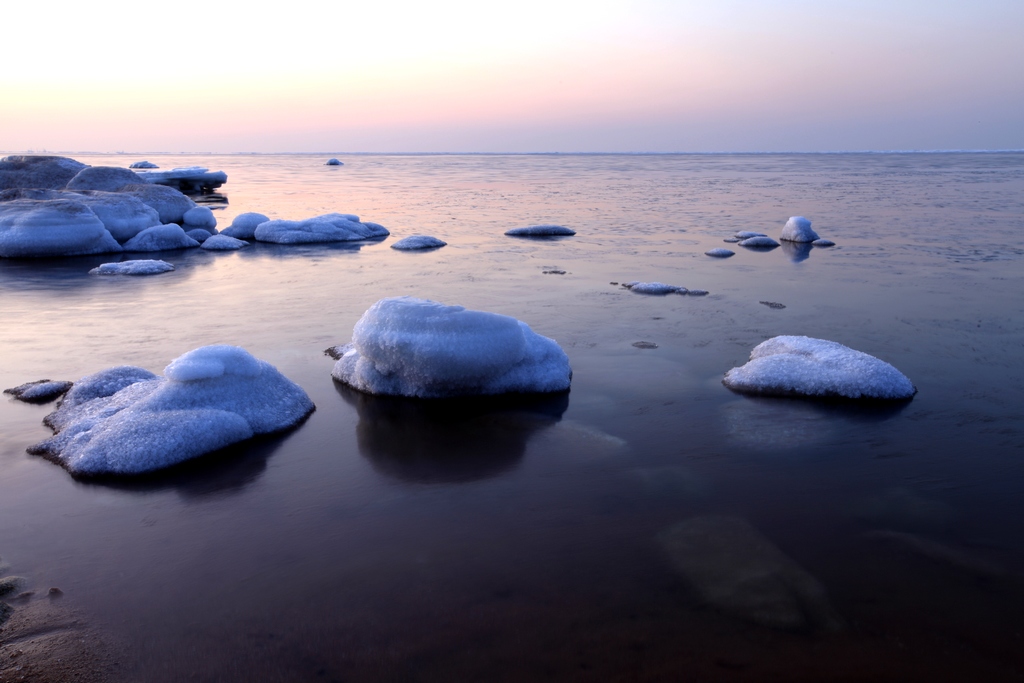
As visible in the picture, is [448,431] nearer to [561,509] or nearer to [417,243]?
[561,509]

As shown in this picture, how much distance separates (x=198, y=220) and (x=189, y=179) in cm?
1265

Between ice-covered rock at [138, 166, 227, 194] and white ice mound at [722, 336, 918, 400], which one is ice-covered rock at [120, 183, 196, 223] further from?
white ice mound at [722, 336, 918, 400]

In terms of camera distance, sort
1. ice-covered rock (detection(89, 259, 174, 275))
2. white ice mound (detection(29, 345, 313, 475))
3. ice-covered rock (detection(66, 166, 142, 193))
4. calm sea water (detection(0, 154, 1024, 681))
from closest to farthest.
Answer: calm sea water (detection(0, 154, 1024, 681))
white ice mound (detection(29, 345, 313, 475))
ice-covered rock (detection(89, 259, 174, 275))
ice-covered rock (detection(66, 166, 142, 193))

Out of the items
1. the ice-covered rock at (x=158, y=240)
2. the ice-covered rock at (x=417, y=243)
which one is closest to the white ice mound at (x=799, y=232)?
the ice-covered rock at (x=417, y=243)

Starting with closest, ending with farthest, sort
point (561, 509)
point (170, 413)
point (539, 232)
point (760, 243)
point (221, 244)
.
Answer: point (561, 509) < point (170, 413) < point (760, 243) < point (221, 244) < point (539, 232)

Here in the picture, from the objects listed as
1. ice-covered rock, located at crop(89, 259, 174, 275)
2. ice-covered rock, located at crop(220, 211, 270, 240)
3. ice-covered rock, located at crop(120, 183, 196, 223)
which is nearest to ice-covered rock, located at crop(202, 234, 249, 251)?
ice-covered rock, located at crop(220, 211, 270, 240)

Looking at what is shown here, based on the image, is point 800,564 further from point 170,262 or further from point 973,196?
point 973,196

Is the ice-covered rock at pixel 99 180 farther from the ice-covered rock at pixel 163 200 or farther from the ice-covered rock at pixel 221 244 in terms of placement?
the ice-covered rock at pixel 221 244

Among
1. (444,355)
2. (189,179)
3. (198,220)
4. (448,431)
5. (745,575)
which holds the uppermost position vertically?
(444,355)

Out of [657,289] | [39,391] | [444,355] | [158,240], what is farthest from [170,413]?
[158,240]

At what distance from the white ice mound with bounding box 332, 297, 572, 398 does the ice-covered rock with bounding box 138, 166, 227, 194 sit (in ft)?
72.4

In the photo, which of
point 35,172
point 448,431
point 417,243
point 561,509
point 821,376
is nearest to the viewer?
point 561,509

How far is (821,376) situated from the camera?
15.3 ft

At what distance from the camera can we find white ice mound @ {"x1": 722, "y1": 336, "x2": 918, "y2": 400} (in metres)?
4.57
